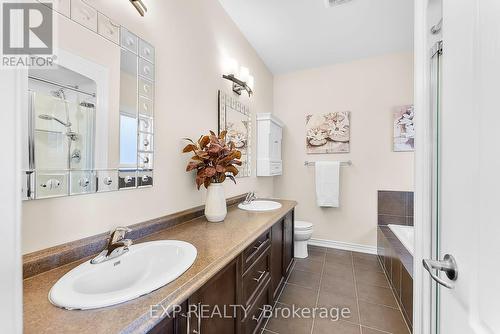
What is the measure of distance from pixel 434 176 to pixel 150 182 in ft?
4.59

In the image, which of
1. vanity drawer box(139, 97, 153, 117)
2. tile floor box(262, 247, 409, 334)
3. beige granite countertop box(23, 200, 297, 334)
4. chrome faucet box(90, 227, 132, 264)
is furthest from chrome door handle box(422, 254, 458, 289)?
vanity drawer box(139, 97, 153, 117)

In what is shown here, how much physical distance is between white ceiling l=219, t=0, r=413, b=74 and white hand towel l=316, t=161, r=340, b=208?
1.48m

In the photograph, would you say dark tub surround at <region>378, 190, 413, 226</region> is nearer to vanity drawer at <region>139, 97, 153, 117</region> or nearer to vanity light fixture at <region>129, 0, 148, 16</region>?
vanity drawer at <region>139, 97, 153, 117</region>

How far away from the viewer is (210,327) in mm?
957

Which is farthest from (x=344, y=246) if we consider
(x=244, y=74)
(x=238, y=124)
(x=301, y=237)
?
(x=244, y=74)

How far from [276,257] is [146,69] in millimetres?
1704

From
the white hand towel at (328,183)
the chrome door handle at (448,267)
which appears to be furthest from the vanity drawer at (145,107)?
the white hand towel at (328,183)

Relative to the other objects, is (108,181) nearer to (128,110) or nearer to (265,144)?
(128,110)

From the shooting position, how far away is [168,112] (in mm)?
1430

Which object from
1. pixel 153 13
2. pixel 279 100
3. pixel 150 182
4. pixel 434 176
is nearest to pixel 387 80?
pixel 279 100

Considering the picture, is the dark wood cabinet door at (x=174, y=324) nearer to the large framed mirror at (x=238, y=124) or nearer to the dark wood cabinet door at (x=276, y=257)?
the dark wood cabinet door at (x=276, y=257)

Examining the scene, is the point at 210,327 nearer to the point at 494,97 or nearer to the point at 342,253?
the point at 494,97

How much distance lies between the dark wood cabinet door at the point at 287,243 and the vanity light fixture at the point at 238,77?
1435mm

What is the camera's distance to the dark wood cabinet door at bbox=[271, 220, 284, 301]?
177 centimetres
